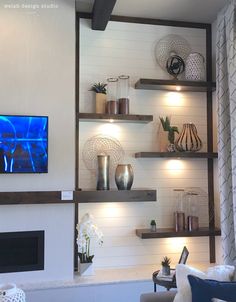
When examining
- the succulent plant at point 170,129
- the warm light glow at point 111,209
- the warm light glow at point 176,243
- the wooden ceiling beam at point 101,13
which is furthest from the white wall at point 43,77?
the warm light glow at point 176,243

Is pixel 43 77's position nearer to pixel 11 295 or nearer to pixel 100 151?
pixel 100 151

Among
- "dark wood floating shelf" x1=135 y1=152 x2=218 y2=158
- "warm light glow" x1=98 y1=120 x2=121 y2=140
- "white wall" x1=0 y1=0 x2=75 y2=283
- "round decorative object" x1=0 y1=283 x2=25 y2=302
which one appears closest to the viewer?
"round decorative object" x1=0 y1=283 x2=25 y2=302

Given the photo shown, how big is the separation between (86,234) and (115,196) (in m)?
0.46

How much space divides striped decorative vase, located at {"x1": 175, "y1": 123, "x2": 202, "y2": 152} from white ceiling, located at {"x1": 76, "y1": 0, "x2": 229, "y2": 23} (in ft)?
4.12

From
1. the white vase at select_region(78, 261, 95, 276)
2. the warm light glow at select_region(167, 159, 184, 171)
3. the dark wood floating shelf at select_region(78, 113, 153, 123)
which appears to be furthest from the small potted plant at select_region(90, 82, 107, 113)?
the white vase at select_region(78, 261, 95, 276)

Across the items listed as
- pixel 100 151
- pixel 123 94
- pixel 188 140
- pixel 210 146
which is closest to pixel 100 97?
pixel 123 94

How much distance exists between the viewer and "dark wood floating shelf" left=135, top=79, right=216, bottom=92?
347 centimetres

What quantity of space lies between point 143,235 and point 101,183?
27.2 inches

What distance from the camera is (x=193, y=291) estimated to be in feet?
6.16

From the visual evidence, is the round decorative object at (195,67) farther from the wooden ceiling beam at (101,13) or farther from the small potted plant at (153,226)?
the small potted plant at (153,226)

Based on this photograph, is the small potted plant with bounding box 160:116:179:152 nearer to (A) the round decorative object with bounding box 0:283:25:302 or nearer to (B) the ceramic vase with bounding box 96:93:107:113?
(B) the ceramic vase with bounding box 96:93:107:113

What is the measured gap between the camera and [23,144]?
305 cm

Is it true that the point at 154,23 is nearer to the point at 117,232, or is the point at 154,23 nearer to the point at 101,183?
the point at 101,183

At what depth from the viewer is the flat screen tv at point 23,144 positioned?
9.91ft
